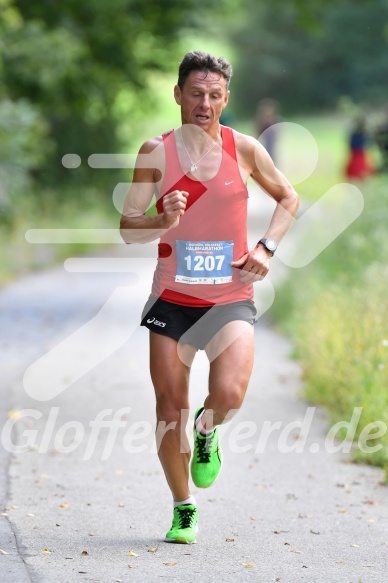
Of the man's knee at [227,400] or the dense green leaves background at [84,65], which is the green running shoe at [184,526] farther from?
the dense green leaves background at [84,65]

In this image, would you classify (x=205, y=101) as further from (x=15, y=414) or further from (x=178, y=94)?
(x=15, y=414)

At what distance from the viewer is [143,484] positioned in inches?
289

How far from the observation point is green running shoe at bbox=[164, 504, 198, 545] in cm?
585

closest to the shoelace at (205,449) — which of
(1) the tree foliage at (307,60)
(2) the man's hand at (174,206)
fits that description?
(2) the man's hand at (174,206)

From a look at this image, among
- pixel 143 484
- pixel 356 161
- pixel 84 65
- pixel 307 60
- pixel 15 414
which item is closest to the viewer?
pixel 143 484

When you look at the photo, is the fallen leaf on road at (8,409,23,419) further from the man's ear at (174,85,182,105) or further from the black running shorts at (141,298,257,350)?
the man's ear at (174,85,182,105)

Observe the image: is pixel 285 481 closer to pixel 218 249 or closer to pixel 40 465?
pixel 40 465

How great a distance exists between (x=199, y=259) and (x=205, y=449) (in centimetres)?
89

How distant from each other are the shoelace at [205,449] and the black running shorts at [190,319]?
441 millimetres

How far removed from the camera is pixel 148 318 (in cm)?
577

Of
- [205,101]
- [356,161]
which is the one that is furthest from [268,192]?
[356,161]

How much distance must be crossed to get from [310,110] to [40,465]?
63.2m

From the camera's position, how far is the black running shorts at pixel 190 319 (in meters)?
5.75

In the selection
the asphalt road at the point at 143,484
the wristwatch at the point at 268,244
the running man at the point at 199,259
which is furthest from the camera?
the wristwatch at the point at 268,244
